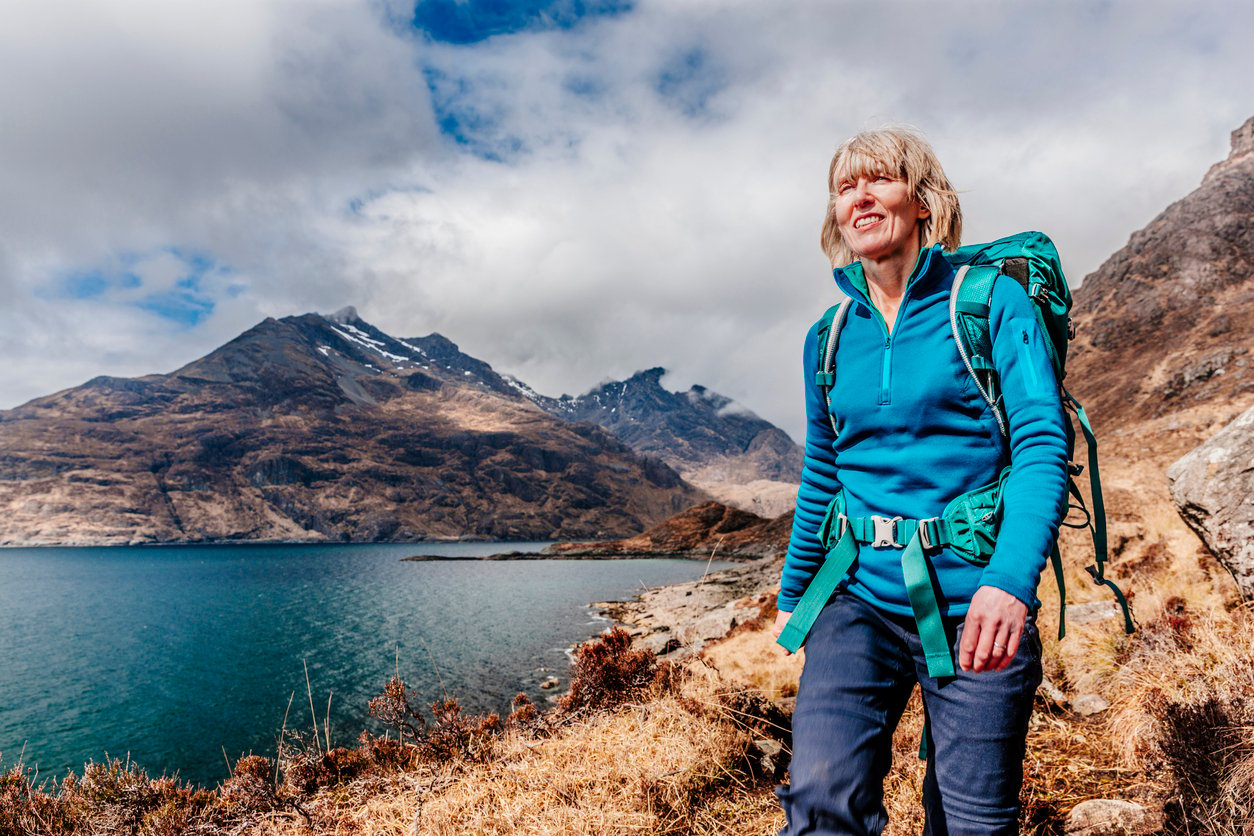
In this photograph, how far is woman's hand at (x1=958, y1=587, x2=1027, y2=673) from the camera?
54.0 inches

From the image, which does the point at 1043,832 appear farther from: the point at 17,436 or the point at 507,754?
the point at 17,436

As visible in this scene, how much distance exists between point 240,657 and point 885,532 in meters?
35.1

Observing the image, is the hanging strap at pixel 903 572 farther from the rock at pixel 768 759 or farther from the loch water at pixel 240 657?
the loch water at pixel 240 657

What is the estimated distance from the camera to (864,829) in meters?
1.51

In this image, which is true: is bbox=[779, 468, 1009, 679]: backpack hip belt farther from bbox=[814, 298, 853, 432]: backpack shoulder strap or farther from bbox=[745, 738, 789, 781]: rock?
bbox=[745, 738, 789, 781]: rock

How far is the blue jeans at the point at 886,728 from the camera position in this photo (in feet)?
4.85

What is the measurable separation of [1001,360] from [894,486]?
440 millimetres

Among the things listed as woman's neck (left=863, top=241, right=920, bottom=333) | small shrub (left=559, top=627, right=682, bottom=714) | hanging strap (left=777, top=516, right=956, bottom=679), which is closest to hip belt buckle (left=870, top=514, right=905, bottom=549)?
hanging strap (left=777, top=516, right=956, bottom=679)

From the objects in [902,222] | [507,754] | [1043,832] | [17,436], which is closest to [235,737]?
[507,754]

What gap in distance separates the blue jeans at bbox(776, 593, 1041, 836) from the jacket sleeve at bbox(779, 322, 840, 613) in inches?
11.5

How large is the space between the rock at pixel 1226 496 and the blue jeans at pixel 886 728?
3708 millimetres

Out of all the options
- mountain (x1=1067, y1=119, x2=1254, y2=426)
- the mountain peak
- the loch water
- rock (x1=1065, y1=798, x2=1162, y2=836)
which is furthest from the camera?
the mountain peak

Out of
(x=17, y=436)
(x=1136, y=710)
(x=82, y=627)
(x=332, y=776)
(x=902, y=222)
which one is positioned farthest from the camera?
(x=17, y=436)

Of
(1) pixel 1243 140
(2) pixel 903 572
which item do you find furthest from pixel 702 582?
(1) pixel 1243 140
